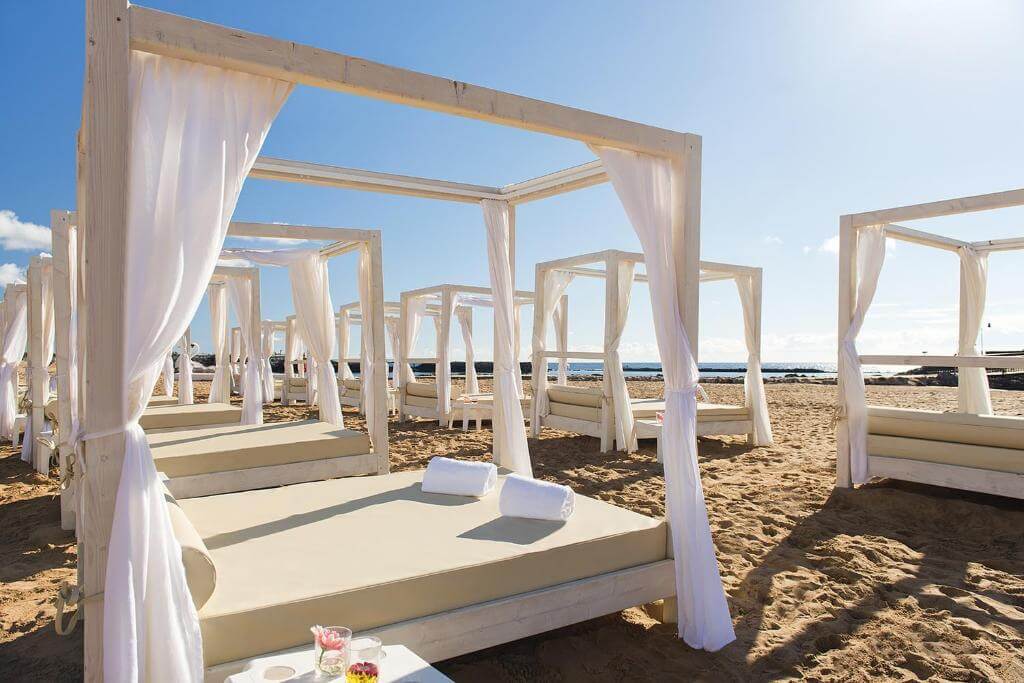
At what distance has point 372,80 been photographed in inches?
101

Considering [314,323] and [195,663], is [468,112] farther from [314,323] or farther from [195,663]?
[314,323]

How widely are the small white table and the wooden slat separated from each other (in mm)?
2038

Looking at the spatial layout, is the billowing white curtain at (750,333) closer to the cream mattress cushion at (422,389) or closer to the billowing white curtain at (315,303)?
the cream mattress cushion at (422,389)

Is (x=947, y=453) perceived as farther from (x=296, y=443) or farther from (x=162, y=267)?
(x=162, y=267)

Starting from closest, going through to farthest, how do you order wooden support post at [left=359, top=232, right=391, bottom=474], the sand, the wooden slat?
the wooden slat < the sand < wooden support post at [left=359, top=232, right=391, bottom=474]

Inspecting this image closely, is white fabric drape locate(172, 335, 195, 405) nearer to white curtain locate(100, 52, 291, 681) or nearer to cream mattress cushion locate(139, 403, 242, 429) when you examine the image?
cream mattress cushion locate(139, 403, 242, 429)

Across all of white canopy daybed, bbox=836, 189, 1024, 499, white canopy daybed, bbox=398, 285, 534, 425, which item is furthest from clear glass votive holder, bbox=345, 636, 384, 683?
white canopy daybed, bbox=398, 285, 534, 425

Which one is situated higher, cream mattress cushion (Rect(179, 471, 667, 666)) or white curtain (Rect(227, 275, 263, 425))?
white curtain (Rect(227, 275, 263, 425))

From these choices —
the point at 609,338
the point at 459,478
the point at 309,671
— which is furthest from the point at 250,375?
the point at 309,671

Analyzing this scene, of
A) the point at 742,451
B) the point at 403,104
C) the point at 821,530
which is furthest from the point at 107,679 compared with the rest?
the point at 742,451

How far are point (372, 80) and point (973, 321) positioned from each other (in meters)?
7.30

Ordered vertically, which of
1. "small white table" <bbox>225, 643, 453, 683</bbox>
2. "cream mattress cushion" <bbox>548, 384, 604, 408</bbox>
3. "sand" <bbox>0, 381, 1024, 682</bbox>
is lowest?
"sand" <bbox>0, 381, 1024, 682</bbox>

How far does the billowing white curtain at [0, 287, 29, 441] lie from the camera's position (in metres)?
7.86

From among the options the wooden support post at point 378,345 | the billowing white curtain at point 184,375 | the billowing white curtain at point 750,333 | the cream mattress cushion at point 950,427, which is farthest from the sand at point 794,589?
the billowing white curtain at point 184,375
